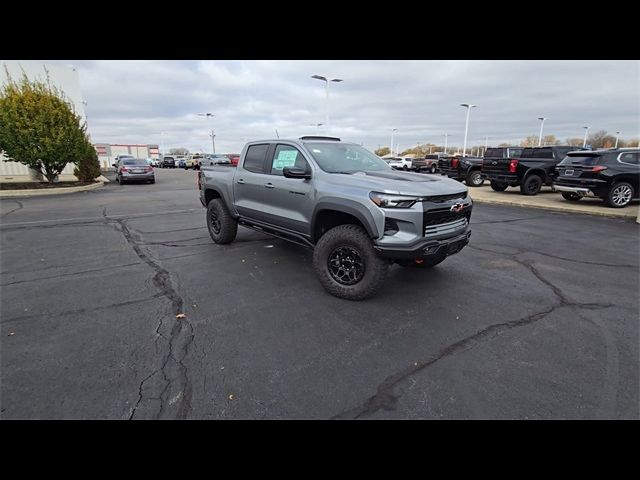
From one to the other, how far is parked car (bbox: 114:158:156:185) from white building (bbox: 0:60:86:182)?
16.5ft

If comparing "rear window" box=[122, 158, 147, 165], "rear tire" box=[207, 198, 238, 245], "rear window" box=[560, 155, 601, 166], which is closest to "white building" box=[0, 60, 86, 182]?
"rear window" box=[122, 158, 147, 165]

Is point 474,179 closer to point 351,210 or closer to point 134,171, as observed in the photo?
point 351,210

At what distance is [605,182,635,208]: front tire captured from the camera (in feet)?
34.5

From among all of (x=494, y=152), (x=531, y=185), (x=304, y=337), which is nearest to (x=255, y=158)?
(x=304, y=337)

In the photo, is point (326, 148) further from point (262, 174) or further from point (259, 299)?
point (259, 299)

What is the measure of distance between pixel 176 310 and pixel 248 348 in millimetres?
1256

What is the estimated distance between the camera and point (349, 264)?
158 inches

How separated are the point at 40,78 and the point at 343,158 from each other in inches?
1228

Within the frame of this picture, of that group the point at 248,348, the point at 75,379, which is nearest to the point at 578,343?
the point at 248,348

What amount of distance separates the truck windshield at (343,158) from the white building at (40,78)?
2415 cm

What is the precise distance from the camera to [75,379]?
258 cm

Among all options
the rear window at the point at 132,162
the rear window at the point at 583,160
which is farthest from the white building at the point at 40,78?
the rear window at the point at 583,160

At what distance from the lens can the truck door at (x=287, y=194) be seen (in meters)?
4.45

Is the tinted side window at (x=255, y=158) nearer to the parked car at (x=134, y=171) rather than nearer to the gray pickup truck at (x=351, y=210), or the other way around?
the gray pickup truck at (x=351, y=210)
